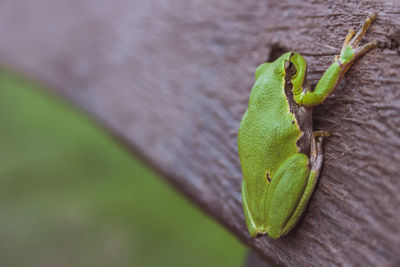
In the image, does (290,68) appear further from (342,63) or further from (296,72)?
(342,63)

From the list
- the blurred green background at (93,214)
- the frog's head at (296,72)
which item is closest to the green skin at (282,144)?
the frog's head at (296,72)

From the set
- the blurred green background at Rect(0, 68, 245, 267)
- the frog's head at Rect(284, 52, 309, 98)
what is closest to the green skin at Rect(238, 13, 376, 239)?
the frog's head at Rect(284, 52, 309, 98)

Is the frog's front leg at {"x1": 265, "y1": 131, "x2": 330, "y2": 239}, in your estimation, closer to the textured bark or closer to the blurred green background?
the textured bark

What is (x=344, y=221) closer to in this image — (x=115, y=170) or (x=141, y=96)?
(x=141, y=96)

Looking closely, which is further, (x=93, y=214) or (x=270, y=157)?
(x=93, y=214)

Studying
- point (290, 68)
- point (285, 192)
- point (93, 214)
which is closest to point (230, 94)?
point (290, 68)

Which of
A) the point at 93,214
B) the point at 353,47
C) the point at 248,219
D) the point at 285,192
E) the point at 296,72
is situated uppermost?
the point at 353,47

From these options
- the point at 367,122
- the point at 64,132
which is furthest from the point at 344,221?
the point at 64,132
